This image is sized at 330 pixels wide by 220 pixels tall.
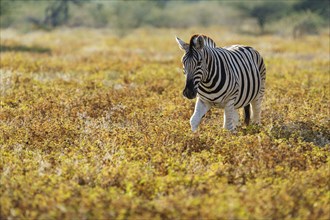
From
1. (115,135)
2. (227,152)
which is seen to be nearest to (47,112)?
(115,135)

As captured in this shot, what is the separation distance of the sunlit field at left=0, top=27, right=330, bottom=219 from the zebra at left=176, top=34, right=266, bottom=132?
326 mm

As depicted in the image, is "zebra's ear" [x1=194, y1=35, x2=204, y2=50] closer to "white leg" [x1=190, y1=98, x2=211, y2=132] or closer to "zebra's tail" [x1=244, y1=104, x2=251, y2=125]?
"white leg" [x1=190, y1=98, x2=211, y2=132]

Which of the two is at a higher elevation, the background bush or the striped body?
the striped body

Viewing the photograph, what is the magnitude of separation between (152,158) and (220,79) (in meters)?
2.22

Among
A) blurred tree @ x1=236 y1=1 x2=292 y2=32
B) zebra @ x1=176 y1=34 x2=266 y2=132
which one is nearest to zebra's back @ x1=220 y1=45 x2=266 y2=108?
zebra @ x1=176 y1=34 x2=266 y2=132

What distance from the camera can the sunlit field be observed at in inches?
180

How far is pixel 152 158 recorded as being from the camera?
6195 millimetres

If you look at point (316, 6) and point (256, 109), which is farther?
point (316, 6)

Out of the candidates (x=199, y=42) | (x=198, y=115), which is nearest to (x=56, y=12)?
(x=198, y=115)

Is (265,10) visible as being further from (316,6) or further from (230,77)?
(230,77)

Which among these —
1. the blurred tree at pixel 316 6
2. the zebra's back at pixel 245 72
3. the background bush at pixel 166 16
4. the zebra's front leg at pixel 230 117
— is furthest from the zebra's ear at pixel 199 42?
the blurred tree at pixel 316 6

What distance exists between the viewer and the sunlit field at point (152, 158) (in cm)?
457

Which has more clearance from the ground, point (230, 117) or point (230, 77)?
point (230, 77)

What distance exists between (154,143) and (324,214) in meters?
2.82
